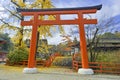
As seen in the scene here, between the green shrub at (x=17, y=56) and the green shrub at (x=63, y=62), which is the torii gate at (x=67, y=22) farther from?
the green shrub at (x=63, y=62)

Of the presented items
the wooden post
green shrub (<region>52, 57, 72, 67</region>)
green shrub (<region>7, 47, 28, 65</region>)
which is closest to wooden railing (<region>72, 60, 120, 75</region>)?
the wooden post

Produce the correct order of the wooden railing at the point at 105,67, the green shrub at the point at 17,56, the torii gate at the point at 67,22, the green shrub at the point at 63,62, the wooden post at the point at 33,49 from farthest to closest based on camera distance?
1. the green shrub at the point at 63,62
2. the green shrub at the point at 17,56
3. the wooden railing at the point at 105,67
4. the wooden post at the point at 33,49
5. the torii gate at the point at 67,22

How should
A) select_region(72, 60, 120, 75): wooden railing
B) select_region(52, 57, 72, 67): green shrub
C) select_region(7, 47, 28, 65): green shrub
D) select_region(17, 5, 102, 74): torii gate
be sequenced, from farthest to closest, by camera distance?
select_region(52, 57, 72, 67): green shrub < select_region(7, 47, 28, 65): green shrub < select_region(72, 60, 120, 75): wooden railing < select_region(17, 5, 102, 74): torii gate

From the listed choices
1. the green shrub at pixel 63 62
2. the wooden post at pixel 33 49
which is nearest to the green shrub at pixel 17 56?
the green shrub at pixel 63 62

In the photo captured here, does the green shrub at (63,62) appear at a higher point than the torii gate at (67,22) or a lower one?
lower

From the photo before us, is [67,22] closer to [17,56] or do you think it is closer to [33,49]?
[33,49]

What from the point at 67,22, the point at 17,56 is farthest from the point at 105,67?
the point at 17,56

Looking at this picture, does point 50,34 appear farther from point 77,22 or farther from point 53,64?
point 77,22

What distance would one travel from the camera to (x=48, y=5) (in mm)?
30266

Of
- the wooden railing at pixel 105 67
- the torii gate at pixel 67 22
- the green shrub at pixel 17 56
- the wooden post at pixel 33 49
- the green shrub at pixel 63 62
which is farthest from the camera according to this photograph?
the green shrub at pixel 63 62

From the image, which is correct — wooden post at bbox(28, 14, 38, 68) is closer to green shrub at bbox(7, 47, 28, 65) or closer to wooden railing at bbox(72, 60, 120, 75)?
wooden railing at bbox(72, 60, 120, 75)

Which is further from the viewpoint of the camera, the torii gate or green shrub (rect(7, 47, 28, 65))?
green shrub (rect(7, 47, 28, 65))

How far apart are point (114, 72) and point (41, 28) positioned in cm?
1216

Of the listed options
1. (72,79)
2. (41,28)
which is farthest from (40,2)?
(72,79)
